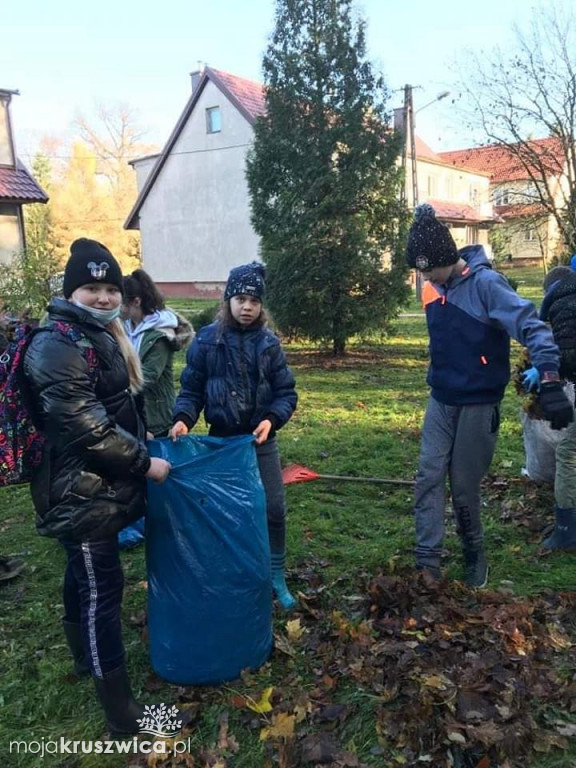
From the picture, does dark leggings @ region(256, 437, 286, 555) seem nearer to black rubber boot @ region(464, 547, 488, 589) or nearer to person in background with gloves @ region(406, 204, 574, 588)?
person in background with gloves @ region(406, 204, 574, 588)

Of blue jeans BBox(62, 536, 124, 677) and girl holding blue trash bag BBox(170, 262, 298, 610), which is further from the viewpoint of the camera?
girl holding blue trash bag BBox(170, 262, 298, 610)

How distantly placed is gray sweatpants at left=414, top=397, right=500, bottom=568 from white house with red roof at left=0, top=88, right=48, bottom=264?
52.7ft

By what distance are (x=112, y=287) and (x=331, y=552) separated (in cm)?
237

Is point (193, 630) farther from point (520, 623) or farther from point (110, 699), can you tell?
point (520, 623)

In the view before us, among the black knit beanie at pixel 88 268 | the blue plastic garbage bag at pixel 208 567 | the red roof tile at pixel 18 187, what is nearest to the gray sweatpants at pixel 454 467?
the blue plastic garbage bag at pixel 208 567

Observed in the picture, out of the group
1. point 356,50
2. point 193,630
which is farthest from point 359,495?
point 356,50

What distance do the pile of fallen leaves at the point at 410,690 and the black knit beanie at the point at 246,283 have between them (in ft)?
5.24

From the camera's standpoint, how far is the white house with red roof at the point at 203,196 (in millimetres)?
26641

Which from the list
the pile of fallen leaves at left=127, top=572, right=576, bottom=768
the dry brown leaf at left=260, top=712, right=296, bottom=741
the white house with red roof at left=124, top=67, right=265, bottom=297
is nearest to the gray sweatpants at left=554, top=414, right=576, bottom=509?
the pile of fallen leaves at left=127, top=572, right=576, bottom=768

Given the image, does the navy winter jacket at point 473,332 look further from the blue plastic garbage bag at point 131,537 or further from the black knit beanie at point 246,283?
the blue plastic garbage bag at point 131,537

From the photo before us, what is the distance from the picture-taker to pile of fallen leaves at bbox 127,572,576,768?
2.37 m

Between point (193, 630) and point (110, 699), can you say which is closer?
point (110, 699)

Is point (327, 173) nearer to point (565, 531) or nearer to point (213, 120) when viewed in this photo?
point (565, 531)

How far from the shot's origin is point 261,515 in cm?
282
